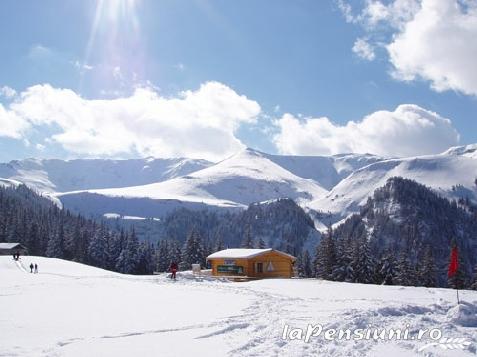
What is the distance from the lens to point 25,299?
22844 mm

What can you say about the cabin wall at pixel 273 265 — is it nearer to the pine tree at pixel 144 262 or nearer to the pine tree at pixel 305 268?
the pine tree at pixel 305 268

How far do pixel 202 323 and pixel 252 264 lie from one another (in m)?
36.2

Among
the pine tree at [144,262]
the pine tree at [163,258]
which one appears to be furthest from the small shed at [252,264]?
the pine tree at [144,262]

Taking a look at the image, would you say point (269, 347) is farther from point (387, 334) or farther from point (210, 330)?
point (387, 334)

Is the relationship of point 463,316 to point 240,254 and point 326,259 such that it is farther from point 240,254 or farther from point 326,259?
point 326,259

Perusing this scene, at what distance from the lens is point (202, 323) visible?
625 inches

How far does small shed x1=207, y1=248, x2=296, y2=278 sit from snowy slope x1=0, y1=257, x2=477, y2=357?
25844 millimetres

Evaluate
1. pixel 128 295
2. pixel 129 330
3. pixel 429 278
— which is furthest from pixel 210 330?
pixel 429 278

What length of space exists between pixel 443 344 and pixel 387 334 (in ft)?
5.36

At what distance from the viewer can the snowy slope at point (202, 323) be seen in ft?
40.6

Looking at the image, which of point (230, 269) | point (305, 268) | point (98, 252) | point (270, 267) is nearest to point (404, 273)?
point (270, 267)

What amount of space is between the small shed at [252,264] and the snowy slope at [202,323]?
84.8ft

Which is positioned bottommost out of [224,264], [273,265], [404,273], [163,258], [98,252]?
[404,273]

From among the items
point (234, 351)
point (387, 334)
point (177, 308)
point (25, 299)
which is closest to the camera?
point (234, 351)
